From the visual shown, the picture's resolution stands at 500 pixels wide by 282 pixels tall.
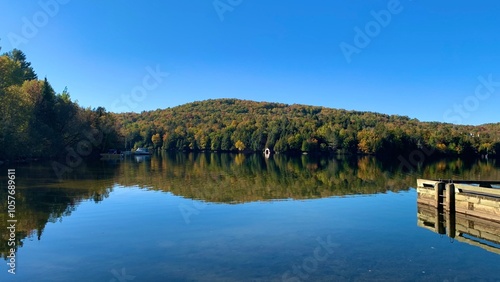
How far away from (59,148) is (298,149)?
108 m

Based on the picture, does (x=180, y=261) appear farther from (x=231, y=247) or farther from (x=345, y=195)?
(x=345, y=195)

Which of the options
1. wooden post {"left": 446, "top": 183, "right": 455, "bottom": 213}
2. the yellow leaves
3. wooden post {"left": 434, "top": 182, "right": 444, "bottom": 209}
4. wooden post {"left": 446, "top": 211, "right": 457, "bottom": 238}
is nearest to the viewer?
wooden post {"left": 446, "top": 211, "right": 457, "bottom": 238}

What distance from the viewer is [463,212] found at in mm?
24812

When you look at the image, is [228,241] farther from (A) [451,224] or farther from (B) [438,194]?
(B) [438,194]

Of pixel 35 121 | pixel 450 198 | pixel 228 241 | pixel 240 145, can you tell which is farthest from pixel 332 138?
pixel 228 241

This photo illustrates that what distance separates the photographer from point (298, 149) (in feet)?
561

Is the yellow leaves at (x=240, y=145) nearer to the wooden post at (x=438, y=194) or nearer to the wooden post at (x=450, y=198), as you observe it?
the wooden post at (x=438, y=194)

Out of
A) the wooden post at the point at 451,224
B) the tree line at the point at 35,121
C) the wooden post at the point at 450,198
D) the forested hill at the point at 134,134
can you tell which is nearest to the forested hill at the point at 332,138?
the forested hill at the point at 134,134

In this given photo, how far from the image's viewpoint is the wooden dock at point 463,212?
20172 mm

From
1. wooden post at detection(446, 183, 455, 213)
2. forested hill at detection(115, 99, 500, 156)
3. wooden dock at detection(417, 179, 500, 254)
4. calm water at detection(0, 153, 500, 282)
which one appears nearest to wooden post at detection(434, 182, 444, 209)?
wooden dock at detection(417, 179, 500, 254)

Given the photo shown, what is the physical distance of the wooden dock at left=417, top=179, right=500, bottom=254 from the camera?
66.2 ft

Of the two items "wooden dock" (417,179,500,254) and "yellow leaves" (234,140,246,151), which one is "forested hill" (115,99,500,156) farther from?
"wooden dock" (417,179,500,254)

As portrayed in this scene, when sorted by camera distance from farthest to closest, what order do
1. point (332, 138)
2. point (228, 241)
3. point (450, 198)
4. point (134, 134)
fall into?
point (134, 134) → point (332, 138) → point (450, 198) → point (228, 241)

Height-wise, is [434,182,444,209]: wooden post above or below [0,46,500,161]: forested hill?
below
